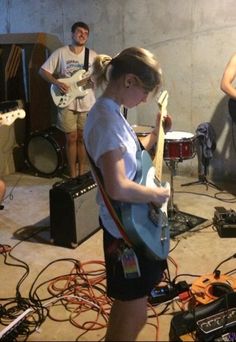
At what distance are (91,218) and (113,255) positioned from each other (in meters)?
1.67

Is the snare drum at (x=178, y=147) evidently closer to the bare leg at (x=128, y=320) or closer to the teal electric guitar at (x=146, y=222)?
the teal electric guitar at (x=146, y=222)

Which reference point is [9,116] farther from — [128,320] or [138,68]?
[128,320]

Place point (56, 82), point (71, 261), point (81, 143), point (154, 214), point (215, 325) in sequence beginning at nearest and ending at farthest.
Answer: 1. point (154, 214)
2. point (215, 325)
3. point (71, 261)
4. point (56, 82)
5. point (81, 143)

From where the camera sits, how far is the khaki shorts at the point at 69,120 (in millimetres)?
4316

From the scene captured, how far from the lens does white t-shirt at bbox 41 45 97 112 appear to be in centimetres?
428

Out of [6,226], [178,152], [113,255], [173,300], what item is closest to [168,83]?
[178,152]

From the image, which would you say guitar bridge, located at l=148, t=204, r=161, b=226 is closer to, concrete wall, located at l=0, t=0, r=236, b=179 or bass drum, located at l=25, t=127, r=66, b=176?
concrete wall, located at l=0, t=0, r=236, b=179

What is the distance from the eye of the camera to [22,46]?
503 cm

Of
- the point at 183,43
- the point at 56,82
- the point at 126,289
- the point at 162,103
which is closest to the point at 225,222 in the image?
the point at 162,103

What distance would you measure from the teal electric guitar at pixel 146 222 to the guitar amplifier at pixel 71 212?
4.53 ft

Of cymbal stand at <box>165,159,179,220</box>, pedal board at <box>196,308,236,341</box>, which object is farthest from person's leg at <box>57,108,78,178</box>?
pedal board at <box>196,308,236,341</box>

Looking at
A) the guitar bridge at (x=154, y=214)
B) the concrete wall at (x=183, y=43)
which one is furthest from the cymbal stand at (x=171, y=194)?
the guitar bridge at (x=154, y=214)

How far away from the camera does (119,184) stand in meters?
1.39

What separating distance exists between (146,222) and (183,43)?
3.15 meters
